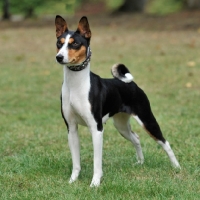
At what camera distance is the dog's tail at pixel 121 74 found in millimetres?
6047

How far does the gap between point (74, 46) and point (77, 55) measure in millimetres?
86

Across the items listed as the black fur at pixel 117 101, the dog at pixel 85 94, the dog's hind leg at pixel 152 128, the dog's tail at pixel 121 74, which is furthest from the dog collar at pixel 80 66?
the dog's hind leg at pixel 152 128

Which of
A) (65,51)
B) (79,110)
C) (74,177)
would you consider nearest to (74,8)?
(74,177)

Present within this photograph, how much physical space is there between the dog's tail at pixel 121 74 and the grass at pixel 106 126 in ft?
3.07

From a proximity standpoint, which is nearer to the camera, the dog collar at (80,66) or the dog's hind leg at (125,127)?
the dog collar at (80,66)

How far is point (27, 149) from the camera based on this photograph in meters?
7.14

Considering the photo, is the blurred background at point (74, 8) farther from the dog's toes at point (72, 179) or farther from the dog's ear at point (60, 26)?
the dog's toes at point (72, 179)

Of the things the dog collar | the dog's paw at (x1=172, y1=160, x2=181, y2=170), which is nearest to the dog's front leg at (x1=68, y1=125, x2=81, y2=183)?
the dog collar

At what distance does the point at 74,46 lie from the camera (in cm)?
527

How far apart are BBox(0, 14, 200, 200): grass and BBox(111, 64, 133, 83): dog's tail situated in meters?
0.94

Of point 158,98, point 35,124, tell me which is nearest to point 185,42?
point 158,98

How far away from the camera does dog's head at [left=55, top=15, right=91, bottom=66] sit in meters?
5.18

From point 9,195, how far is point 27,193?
0.53ft

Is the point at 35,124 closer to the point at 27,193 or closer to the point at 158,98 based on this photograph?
the point at 158,98
